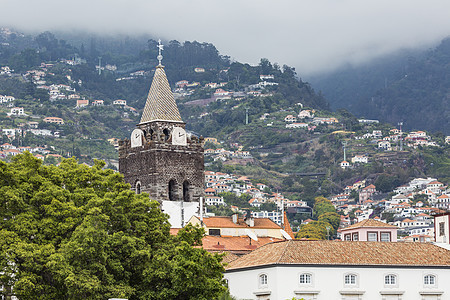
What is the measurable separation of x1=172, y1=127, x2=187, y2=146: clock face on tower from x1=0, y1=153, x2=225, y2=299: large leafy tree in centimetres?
2652

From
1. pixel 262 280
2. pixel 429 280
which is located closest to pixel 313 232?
pixel 429 280

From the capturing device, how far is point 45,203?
2104 inches

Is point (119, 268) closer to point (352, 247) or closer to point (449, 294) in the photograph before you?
point (352, 247)

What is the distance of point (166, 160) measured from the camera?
82500 millimetres

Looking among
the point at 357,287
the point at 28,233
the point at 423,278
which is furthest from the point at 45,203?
the point at 423,278

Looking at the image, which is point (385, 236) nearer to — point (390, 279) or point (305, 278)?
point (390, 279)

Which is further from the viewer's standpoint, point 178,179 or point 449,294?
point 178,179

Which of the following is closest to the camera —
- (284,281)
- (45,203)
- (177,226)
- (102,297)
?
(102,297)

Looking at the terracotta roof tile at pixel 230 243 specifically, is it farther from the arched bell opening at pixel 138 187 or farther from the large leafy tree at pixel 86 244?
the large leafy tree at pixel 86 244

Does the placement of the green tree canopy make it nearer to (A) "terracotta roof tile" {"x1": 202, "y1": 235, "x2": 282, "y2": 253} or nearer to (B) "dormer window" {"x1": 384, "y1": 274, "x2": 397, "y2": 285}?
(A) "terracotta roof tile" {"x1": 202, "y1": 235, "x2": 282, "y2": 253}

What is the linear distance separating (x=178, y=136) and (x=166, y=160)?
224 centimetres

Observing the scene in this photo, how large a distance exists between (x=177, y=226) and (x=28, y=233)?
96.0ft

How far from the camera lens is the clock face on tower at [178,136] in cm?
8294

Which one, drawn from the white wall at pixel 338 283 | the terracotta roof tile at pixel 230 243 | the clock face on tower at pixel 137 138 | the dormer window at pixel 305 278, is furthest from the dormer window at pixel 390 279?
the clock face on tower at pixel 137 138
